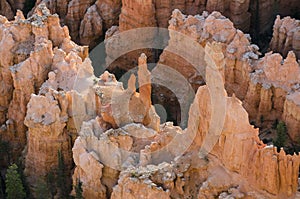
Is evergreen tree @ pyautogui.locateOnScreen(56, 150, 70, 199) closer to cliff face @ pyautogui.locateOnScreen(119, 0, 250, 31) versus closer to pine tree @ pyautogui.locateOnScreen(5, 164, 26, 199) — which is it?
pine tree @ pyautogui.locateOnScreen(5, 164, 26, 199)

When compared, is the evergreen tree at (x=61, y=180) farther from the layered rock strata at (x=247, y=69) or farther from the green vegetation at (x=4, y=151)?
the layered rock strata at (x=247, y=69)

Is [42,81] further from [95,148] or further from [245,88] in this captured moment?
[245,88]

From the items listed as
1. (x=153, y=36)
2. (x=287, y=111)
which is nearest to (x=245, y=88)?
(x=287, y=111)

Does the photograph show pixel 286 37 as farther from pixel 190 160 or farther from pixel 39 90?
pixel 190 160

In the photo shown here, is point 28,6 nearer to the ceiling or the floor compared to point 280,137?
nearer to the ceiling

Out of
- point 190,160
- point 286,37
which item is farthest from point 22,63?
point 286,37

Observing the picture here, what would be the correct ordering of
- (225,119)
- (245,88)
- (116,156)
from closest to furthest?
(225,119) → (116,156) → (245,88)

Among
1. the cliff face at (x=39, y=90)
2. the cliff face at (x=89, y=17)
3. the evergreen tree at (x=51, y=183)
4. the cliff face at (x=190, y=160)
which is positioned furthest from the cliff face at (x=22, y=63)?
the cliff face at (x=89, y=17)

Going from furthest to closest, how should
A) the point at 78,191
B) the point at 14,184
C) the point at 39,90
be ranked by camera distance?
the point at 39,90
the point at 14,184
the point at 78,191
